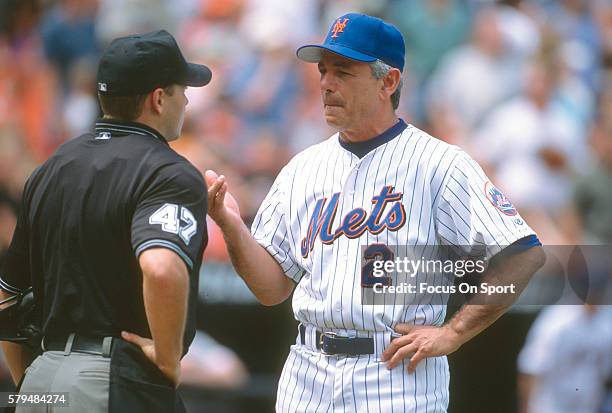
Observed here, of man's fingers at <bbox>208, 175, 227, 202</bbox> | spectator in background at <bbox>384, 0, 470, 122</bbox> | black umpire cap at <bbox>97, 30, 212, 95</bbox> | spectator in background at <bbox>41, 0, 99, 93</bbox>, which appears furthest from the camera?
spectator in background at <bbox>41, 0, 99, 93</bbox>

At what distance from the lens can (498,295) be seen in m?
→ 3.65

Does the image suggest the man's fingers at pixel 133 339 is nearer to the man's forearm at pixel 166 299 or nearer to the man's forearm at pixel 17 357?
the man's forearm at pixel 166 299

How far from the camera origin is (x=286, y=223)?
157 inches

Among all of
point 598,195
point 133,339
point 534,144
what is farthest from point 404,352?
point 534,144

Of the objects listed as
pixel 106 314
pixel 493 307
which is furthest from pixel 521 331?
pixel 106 314

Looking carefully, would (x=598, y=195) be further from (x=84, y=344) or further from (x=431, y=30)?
(x=84, y=344)

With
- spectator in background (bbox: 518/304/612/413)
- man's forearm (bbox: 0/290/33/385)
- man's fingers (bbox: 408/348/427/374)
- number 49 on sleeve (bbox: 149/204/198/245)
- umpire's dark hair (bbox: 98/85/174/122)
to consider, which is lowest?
spectator in background (bbox: 518/304/612/413)

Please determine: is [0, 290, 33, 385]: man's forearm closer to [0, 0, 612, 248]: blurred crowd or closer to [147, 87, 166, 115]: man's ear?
[147, 87, 166, 115]: man's ear

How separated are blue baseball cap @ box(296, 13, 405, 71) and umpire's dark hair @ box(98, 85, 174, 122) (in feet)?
2.51

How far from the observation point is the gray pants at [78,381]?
10.3 ft

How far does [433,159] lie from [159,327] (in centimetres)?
123

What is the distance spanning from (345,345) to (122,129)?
3.62 feet

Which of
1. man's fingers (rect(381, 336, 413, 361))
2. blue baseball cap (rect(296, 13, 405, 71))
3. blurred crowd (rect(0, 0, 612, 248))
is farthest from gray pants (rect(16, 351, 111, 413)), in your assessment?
blurred crowd (rect(0, 0, 612, 248))

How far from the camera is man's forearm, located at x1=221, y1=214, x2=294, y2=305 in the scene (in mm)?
3873
